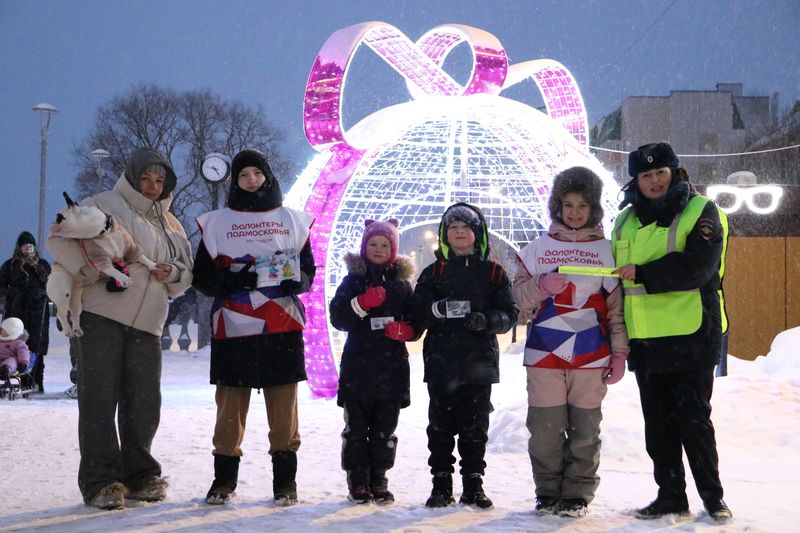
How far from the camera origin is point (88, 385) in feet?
12.9

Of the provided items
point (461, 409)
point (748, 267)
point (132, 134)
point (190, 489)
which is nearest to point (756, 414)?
point (461, 409)

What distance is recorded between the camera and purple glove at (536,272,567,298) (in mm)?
3869

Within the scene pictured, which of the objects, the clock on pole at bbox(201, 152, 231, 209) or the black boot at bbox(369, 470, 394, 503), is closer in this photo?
the black boot at bbox(369, 470, 394, 503)

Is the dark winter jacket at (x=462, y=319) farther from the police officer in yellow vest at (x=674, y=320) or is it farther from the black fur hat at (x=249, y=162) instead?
the black fur hat at (x=249, y=162)

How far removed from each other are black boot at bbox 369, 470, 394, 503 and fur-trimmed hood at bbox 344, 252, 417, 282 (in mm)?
976

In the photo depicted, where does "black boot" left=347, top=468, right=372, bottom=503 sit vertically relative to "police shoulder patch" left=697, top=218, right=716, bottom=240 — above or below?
below

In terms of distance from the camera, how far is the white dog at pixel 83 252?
385 centimetres

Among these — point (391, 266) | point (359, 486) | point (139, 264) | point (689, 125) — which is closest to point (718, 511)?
point (359, 486)

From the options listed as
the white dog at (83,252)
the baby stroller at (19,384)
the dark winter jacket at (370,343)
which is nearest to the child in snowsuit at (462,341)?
the dark winter jacket at (370,343)

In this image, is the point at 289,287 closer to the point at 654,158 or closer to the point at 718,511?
the point at 654,158

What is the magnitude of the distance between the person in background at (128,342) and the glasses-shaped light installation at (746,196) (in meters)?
10.2

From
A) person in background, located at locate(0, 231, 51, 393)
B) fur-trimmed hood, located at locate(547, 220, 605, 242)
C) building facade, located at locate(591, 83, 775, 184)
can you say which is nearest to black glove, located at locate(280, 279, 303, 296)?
fur-trimmed hood, located at locate(547, 220, 605, 242)

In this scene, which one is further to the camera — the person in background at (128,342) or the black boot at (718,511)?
the person in background at (128,342)

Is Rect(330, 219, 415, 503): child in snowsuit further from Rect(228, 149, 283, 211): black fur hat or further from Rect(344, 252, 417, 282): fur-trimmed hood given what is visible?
Rect(228, 149, 283, 211): black fur hat
